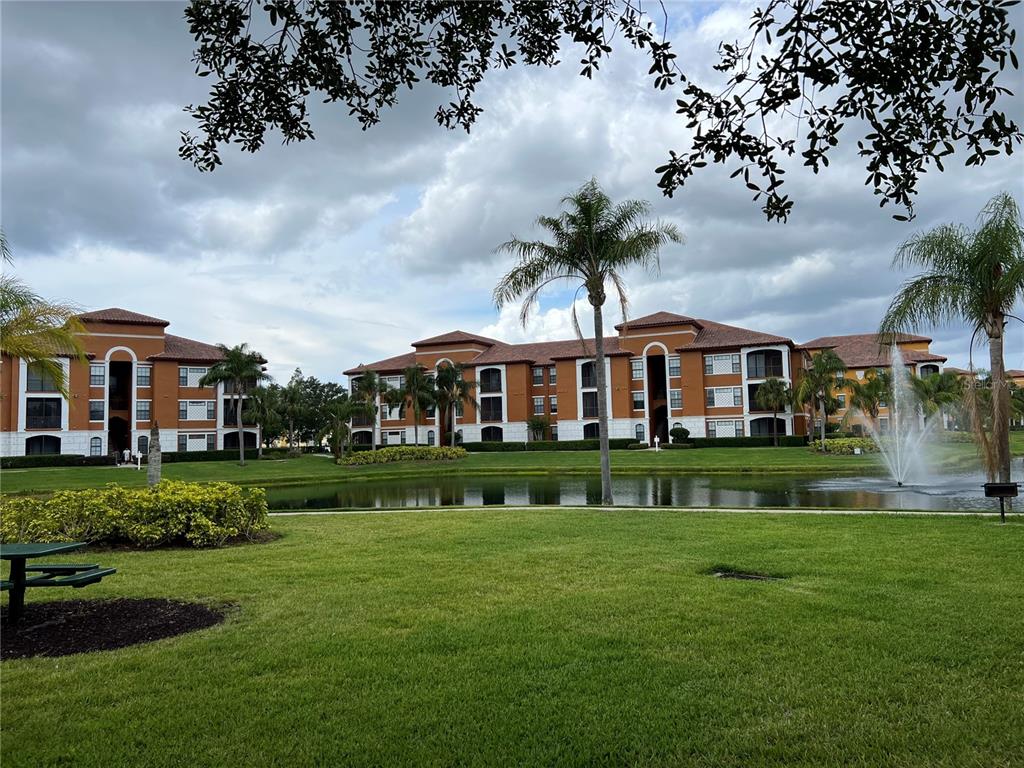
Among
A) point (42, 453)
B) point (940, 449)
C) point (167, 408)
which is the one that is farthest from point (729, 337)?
point (42, 453)

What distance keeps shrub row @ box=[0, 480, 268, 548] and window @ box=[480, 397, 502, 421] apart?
186 feet

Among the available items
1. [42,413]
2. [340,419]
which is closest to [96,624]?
[340,419]

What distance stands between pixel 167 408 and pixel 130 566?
54.5 m

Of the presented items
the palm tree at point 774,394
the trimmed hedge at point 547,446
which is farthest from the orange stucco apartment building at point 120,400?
the palm tree at point 774,394

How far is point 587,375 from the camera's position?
6631cm

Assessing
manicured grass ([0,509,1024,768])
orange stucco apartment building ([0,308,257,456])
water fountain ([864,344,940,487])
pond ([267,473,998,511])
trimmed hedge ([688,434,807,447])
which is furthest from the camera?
orange stucco apartment building ([0,308,257,456])

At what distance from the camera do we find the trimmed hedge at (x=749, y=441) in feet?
171

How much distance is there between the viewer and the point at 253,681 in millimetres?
4793

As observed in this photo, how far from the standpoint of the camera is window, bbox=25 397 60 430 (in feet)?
179

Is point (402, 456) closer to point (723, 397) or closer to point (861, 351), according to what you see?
point (723, 397)

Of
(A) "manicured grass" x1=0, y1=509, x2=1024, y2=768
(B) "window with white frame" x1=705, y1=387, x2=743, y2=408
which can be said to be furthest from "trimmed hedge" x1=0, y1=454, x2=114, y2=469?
(A) "manicured grass" x1=0, y1=509, x2=1024, y2=768

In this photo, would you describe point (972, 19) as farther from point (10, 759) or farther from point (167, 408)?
point (167, 408)

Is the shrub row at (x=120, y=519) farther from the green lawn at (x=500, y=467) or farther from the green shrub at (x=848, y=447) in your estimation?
the green shrub at (x=848, y=447)

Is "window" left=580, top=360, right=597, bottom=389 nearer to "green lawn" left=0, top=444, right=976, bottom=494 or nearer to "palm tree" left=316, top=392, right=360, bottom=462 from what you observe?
"green lawn" left=0, top=444, right=976, bottom=494
